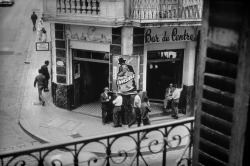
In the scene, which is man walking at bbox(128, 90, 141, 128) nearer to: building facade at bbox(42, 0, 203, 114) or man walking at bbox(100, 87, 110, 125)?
building facade at bbox(42, 0, 203, 114)

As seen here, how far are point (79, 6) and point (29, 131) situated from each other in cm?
572

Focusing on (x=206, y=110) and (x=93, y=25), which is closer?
(x=206, y=110)

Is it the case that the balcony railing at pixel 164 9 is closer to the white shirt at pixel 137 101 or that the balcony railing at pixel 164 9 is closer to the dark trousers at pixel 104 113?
the white shirt at pixel 137 101

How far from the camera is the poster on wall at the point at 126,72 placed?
49.0 ft

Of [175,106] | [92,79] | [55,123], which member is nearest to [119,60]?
[92,79]

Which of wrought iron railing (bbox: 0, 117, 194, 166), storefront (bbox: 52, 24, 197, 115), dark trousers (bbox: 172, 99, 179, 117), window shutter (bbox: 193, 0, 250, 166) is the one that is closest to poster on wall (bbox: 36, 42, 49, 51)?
storefront (bbox: 52, 24, 197, 115)

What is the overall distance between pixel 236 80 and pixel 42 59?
21259mm

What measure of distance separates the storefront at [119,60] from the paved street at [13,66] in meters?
2.52

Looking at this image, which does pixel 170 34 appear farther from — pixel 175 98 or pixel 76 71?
pixel 76 71

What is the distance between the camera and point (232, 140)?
139 inches

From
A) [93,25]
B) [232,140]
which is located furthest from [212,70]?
[93,25]

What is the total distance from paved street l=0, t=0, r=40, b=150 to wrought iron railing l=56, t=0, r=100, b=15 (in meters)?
5.43

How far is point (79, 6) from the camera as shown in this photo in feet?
49.1

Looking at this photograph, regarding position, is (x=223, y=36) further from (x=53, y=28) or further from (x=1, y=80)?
(x=1, y=80)
